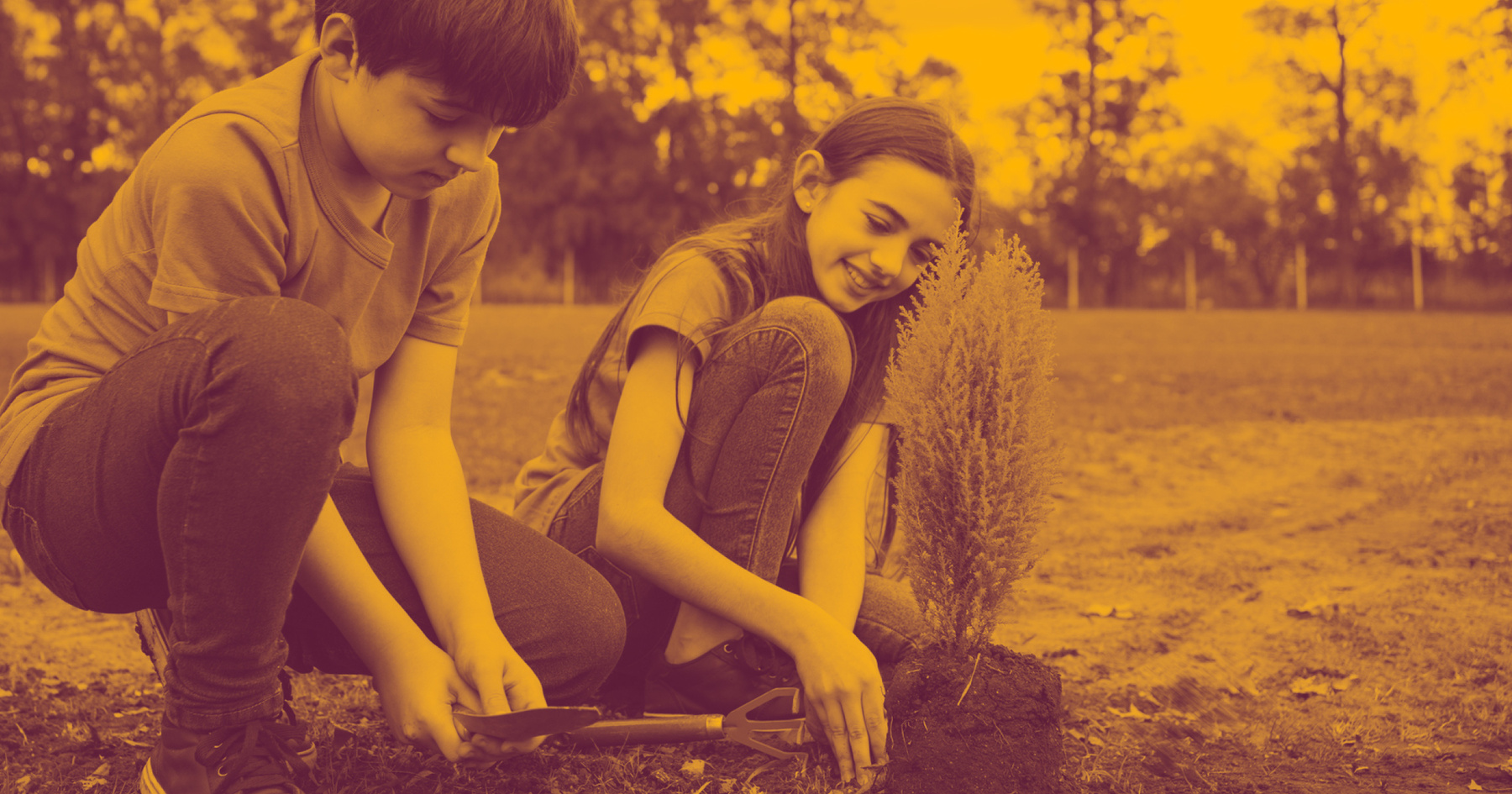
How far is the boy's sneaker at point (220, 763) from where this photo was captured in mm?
1899

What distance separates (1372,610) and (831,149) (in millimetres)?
2613

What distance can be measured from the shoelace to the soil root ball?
3.57ft

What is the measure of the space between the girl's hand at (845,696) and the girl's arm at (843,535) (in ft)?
1.27

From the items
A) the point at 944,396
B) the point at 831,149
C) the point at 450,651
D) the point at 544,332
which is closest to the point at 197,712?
the point at 450,651

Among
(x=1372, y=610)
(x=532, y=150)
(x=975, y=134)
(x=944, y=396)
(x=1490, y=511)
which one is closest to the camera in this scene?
Answer: (x=944, y=396)

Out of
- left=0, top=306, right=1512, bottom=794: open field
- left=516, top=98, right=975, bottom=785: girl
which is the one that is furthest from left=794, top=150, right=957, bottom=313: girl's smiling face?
left=0, top=306, right=1512, bottom=794: open field

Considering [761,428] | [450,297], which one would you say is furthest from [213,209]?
[761,428]

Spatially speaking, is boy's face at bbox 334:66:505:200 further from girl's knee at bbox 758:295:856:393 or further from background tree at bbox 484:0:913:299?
background tree at bbox 484:0:913:299

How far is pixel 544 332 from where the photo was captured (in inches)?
671

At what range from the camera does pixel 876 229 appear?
2.58 meters

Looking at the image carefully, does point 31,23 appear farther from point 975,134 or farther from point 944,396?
point 944,396

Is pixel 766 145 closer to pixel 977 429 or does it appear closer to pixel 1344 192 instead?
pixel 1344 192

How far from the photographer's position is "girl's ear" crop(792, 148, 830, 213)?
2.74m

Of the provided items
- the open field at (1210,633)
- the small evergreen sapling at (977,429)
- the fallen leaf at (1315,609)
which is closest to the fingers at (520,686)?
the open field at (1210,633)
